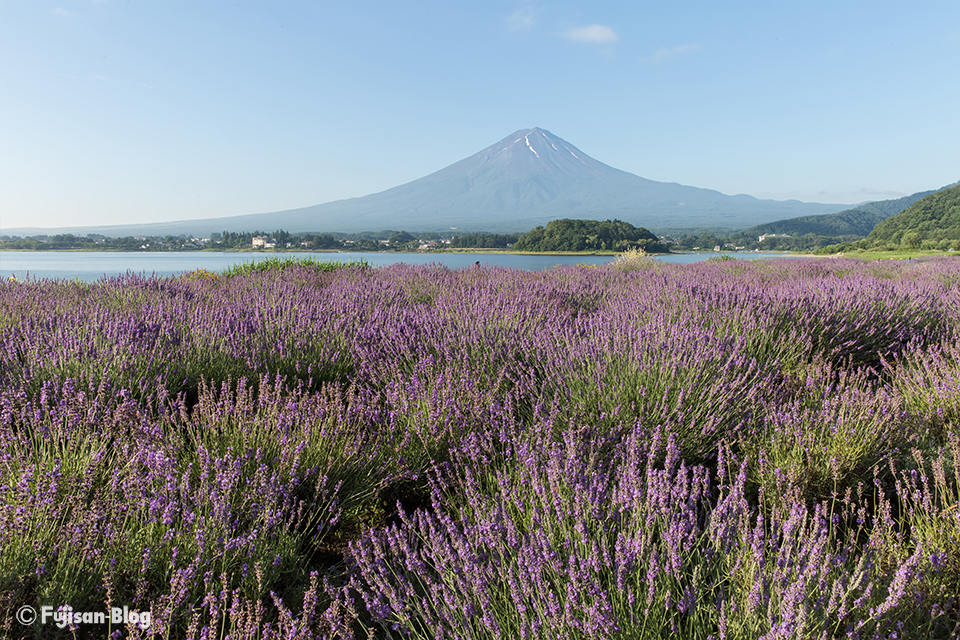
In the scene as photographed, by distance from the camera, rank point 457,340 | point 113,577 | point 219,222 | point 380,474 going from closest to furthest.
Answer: point 113,577 → point 380,474 → point 457,340 → point 219,222

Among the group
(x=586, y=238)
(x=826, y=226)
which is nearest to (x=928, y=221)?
(x=586, y=238)

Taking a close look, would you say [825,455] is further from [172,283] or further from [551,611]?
[172,283]

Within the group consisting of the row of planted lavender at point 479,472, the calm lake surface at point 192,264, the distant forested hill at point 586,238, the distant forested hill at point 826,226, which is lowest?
the row of planted lavender at point 479,472

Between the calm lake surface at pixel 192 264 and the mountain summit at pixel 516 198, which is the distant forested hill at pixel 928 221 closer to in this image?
the calm lake surface at pixel 192 264

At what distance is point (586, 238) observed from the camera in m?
47.6

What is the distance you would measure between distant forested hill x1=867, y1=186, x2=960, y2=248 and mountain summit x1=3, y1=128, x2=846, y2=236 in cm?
11125

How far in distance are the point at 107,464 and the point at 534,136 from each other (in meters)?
195

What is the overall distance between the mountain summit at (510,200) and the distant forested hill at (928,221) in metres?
A: 111

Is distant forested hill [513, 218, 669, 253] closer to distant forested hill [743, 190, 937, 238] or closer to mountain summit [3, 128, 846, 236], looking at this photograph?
distant forested hill [743, 190, 937, 238]

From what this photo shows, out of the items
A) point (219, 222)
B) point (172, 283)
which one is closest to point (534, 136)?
point (219, 222)

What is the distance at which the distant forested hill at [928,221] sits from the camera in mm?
43750

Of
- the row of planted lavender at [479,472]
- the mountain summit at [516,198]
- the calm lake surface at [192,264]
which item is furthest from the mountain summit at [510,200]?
→ the row of planted lavender at [479,472]

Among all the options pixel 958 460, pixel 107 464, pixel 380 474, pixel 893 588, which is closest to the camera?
pixel 893 588

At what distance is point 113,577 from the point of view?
1.29 m
